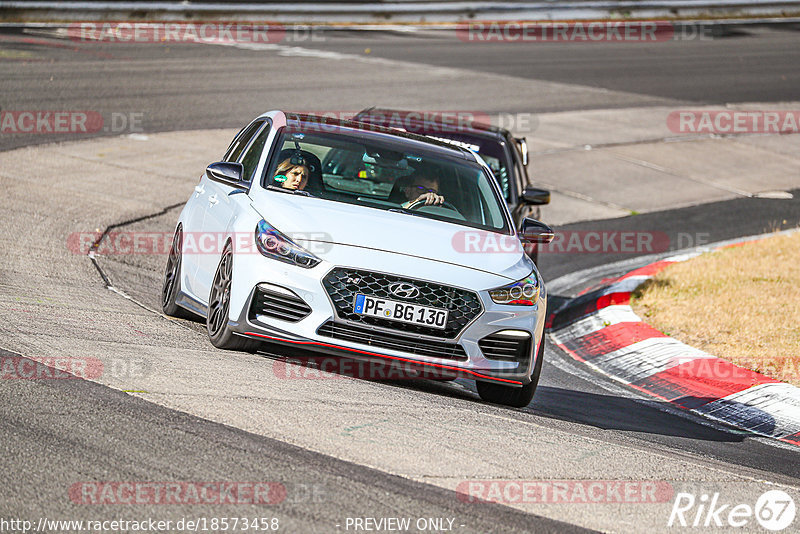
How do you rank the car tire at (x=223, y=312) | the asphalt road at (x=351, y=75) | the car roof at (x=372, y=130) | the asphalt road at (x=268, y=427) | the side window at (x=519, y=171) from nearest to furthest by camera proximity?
the asphalt road at (x=268, y=427) → the car tire at (x=223, y=312) → the car roof at (x=372, y=130) → the side window at (x=519, y=171) → the asphalt road at (x=351, y=75)

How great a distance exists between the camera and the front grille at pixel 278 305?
6371 millimetres

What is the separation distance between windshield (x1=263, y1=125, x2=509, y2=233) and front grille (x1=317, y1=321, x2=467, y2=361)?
1146 millimetres

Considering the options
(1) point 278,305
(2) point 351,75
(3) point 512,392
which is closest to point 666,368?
(3) point 512,392

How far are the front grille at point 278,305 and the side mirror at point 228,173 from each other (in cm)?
113

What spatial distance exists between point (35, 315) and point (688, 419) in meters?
4.44

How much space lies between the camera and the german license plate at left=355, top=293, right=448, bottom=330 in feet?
20.9

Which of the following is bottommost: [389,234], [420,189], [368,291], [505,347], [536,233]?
[505,347]

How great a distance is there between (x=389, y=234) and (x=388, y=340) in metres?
0.67

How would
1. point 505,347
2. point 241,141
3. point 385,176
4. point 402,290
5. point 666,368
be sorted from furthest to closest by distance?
point 666,368 → point 241,141 → point 385,176 → point 505,347 → point 402,290

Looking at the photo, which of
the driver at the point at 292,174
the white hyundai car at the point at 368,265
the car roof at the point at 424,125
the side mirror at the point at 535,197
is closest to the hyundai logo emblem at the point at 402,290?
the white hyundai car at the point at 368,265

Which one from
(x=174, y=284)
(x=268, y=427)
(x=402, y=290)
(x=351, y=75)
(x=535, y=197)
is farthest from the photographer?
(x=351, y=75)

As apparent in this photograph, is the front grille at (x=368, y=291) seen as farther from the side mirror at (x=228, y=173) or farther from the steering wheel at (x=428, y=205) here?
the side mirror at (x=228, y=173)

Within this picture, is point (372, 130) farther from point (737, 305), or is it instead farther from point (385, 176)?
point (737, 305)

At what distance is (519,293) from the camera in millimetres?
6719
